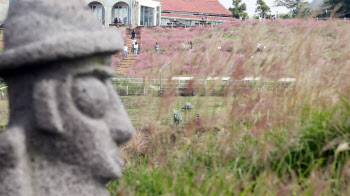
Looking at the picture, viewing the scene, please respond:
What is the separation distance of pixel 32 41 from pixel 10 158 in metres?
0.56

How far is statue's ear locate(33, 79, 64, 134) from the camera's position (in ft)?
5.88

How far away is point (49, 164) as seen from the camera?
1930mm

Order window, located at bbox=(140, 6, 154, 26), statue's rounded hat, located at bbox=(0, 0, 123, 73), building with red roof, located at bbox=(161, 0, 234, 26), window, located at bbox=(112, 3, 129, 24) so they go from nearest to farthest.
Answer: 1. statue's rounded hat, located at bbox=(0, 0, 123, 73)
2. window, located at bbox=(112, 3, 129, 24)
3. window, located at bbox=(140, 6, 154, 26)
4. building with red roof, located at bbox=(161, 0, 234, 26)

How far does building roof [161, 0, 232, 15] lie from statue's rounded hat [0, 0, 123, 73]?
34066mm

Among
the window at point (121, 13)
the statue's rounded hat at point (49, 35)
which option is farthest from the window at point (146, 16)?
the statue's rounded hat at point (49, 35)

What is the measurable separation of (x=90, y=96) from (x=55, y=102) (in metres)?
0.17

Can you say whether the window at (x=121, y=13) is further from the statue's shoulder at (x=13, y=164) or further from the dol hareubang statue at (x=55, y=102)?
the statue's shoulder at (x=13, y=164)

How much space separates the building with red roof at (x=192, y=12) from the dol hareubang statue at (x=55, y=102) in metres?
32.5

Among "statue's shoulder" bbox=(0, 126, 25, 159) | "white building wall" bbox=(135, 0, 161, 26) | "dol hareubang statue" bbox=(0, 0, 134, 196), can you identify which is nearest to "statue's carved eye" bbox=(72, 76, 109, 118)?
"dol hareubang statue" bbox=(0, 0, 134, 196)

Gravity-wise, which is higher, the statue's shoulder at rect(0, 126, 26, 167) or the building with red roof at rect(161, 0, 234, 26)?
the building with red roof at rect(161, 0, 234, 26)

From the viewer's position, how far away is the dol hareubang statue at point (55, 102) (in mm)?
1812

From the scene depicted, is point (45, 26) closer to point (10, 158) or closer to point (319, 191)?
point (10, 158)

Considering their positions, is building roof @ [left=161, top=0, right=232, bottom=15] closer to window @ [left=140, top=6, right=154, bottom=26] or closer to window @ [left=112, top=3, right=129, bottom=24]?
window @ [left=140, top=6, right=154, bottom=26]

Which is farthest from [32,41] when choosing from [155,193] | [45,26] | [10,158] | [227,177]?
[227,177]
